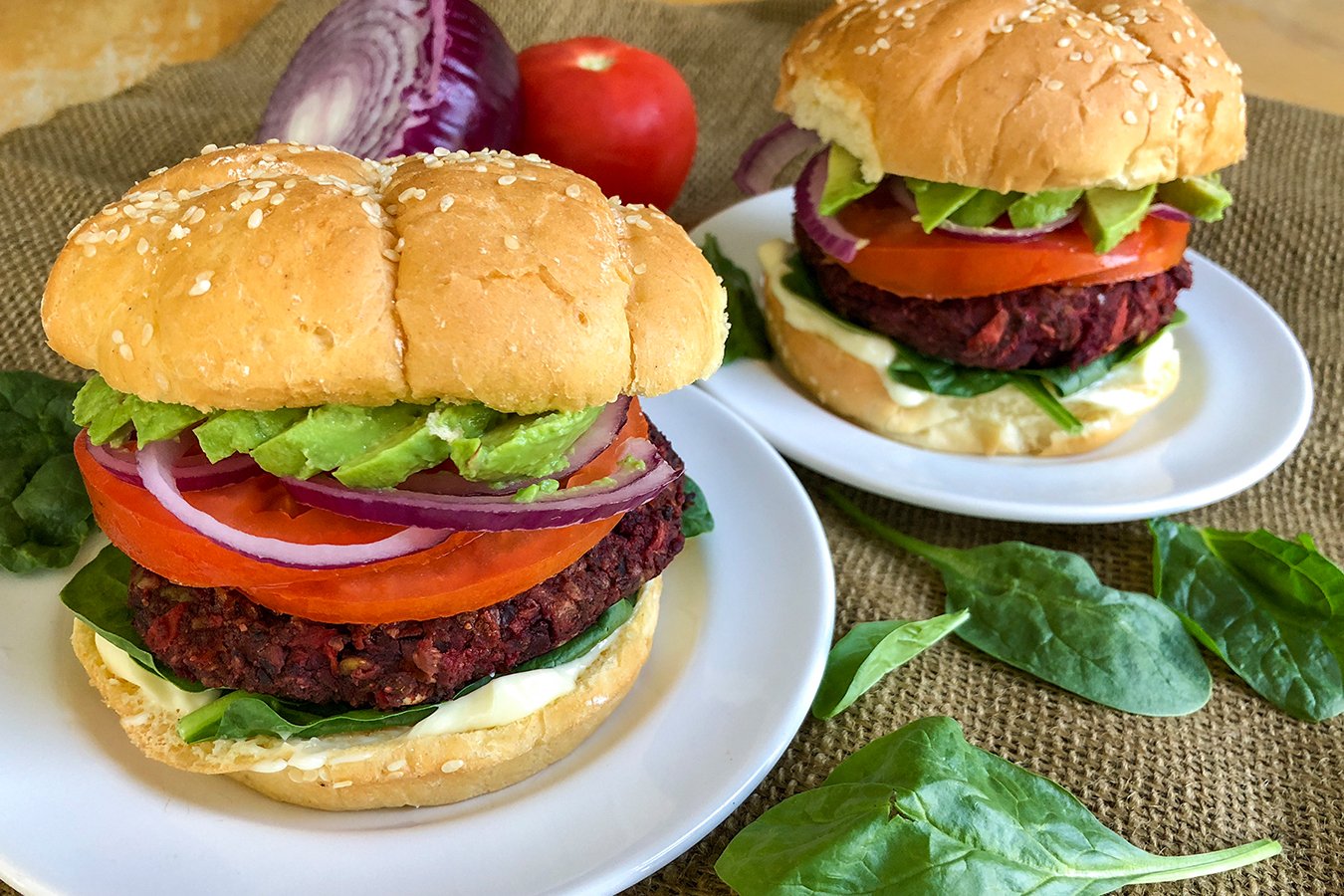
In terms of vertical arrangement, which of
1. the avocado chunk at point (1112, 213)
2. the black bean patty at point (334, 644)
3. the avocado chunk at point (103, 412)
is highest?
the avocado chunk at point (103, 412)

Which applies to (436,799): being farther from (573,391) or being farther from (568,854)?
(573,391)

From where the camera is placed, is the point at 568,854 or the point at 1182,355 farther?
the point at 1182,355

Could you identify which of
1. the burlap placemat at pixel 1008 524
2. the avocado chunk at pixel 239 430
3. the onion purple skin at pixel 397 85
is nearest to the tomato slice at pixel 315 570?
the avocado chunk at pixel 239 430

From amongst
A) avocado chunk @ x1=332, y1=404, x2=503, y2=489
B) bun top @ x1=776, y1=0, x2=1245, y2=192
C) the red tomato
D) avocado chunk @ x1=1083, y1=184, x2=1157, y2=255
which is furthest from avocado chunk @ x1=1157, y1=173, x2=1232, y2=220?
avocado chunk @ x1=332, y1=404, x2=503, y2=489

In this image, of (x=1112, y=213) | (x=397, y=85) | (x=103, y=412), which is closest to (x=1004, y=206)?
(x=1112, y=213)

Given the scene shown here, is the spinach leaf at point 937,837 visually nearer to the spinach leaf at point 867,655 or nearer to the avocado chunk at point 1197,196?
the spinach leaf at point 867,655

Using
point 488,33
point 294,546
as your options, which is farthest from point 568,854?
point 488,33

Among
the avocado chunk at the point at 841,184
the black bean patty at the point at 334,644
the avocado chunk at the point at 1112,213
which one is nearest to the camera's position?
the black bean patty at the point at 334,644
